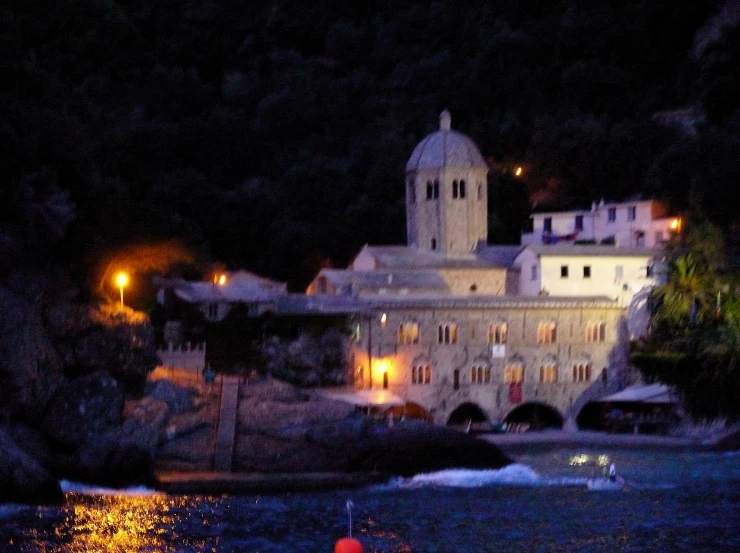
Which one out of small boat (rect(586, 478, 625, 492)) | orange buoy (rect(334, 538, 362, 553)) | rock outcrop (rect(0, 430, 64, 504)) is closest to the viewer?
orange buoy (rect(334, 538, 362, 553))

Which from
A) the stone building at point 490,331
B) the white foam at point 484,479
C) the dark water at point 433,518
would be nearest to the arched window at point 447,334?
the stone building at point 490,331

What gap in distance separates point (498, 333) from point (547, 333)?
1.94 meters

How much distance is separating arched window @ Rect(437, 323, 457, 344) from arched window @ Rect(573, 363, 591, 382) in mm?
4957

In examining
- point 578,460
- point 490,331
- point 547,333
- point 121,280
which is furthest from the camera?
point 547,333

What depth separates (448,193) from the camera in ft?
167

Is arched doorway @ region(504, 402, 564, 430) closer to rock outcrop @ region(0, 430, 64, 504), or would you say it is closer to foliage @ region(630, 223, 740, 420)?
foliage @ region(630, 223, 740, 420)

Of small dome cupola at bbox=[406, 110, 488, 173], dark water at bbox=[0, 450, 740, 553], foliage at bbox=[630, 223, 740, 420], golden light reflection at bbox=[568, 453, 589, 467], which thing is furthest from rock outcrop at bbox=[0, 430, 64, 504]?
small dome cupola at bbox=[406, 110, 488, 173]

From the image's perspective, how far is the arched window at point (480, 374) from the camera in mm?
44656

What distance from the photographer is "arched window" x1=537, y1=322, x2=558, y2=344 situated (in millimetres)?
45156

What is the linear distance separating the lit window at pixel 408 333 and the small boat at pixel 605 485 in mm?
11922

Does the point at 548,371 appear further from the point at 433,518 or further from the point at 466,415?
the point at 433,518

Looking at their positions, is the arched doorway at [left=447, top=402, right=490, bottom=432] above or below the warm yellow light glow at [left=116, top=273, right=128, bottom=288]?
below

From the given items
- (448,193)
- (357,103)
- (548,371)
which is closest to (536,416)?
(548,371)

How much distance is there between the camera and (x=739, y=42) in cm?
6084
